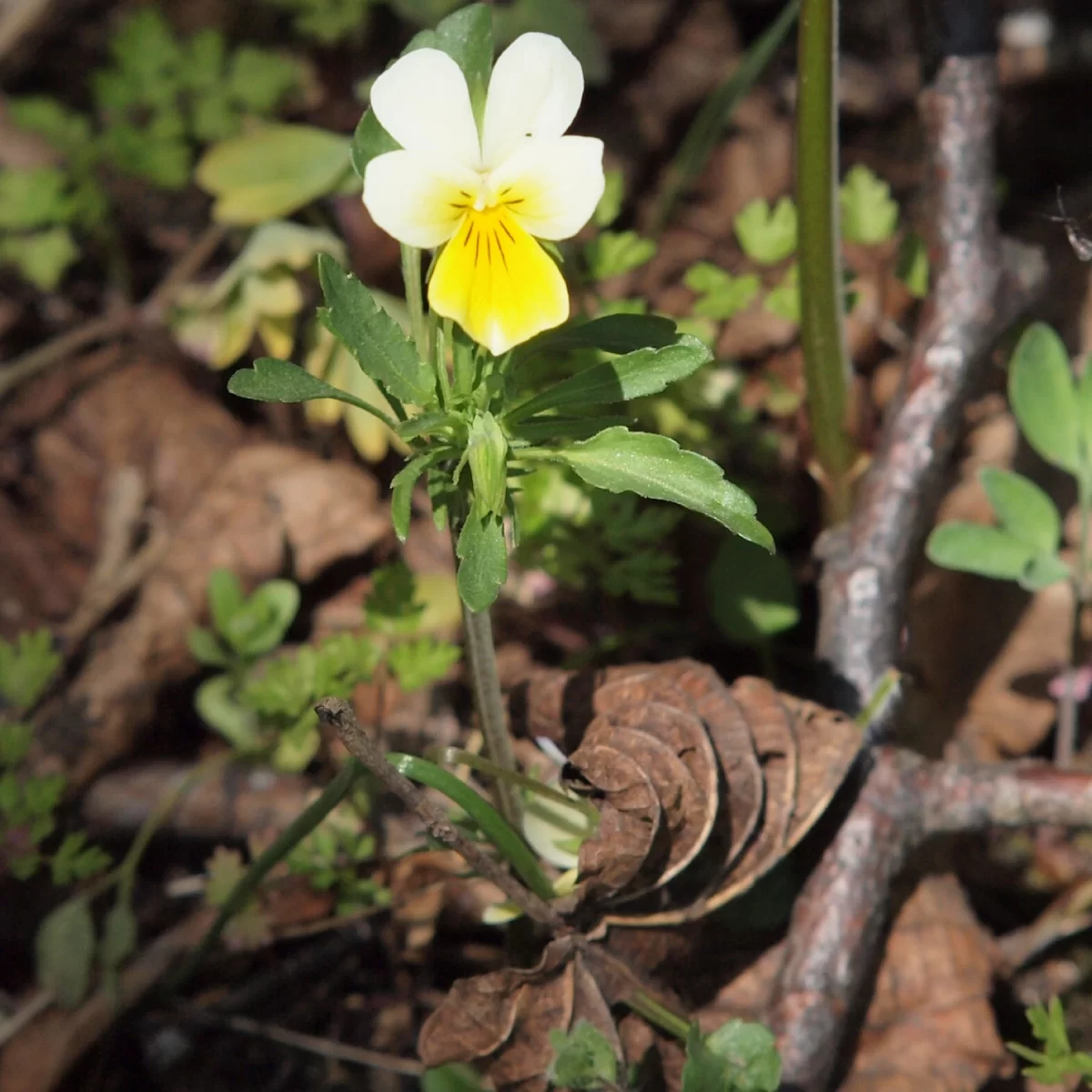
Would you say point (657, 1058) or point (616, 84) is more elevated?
point (616, 84)

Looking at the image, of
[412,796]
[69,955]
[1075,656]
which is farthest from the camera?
[1075,656]

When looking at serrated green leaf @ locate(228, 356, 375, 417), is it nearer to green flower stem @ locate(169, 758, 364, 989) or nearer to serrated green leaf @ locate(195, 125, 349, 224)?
green flower stem @ locate(169, 758, 364, 989)

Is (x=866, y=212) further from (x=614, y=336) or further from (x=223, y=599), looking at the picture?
(x=223, y=599)

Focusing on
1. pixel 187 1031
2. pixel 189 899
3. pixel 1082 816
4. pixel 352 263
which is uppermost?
pixel 352 263

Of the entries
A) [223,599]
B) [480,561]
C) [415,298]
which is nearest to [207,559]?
[223,599]

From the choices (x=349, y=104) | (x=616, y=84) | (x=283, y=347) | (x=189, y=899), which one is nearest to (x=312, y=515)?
(x=283, y=347)

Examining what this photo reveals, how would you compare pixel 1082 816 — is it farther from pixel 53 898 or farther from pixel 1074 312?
pixel 53 898
